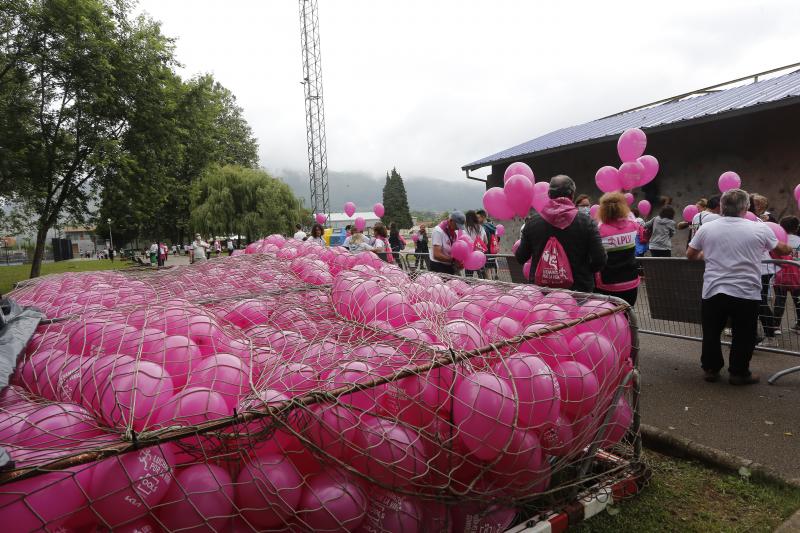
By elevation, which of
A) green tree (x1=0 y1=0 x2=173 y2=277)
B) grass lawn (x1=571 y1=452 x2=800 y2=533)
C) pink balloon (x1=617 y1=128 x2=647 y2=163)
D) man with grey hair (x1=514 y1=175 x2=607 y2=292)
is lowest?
grass lawn (x1=571 y1=452 x2=800 y2=533)

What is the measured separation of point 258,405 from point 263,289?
8.89 ft

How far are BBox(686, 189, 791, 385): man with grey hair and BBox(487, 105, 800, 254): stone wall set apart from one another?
698 centimetres

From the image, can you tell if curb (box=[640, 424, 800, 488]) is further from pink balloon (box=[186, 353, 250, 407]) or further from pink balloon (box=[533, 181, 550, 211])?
pink balloon (box=[186, 353, 250, 407])

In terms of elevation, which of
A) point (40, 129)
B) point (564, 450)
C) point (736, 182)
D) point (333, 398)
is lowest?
point (564, 450)

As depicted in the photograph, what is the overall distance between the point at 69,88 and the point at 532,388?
16.9 metres

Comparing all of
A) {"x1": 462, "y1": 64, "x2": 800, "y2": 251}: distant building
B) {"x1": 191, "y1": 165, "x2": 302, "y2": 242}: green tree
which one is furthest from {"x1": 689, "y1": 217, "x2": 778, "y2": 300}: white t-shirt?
{"x1": 191, "y1": 165, "x2": 302, "y2": 242}: green tree

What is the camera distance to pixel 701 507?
104 inches

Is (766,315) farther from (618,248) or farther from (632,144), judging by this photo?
(632,144)

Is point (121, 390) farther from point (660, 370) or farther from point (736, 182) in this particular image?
point (736, 182)

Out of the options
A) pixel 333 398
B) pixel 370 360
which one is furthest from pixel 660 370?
pixel 333 398

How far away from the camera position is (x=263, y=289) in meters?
4.34

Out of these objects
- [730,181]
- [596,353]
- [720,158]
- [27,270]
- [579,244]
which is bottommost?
[27,270]

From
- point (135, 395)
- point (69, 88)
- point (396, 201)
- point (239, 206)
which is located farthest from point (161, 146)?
point (396, 201)

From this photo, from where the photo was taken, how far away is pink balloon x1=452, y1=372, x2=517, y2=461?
6.52ft
